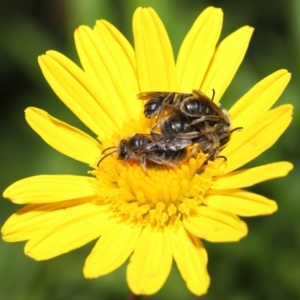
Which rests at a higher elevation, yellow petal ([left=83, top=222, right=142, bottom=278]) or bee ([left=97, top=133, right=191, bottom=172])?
bee ([left=97, top=133, right=191, bottom=172])

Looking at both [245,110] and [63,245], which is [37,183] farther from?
[245,110]

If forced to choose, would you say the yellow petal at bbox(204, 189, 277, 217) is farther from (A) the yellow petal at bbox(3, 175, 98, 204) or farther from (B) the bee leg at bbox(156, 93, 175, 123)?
(A) the yellow petal at bbox(3, 175, 98, 204)

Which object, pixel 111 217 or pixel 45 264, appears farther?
pixel 45 264

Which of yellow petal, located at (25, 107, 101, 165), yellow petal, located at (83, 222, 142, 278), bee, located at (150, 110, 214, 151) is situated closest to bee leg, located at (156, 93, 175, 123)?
bee, located at (150, 110, 214, 151)

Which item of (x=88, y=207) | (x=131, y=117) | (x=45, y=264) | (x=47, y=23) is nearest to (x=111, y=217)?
(x=88, y=207)

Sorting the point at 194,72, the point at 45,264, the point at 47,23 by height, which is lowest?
the point at 45,264

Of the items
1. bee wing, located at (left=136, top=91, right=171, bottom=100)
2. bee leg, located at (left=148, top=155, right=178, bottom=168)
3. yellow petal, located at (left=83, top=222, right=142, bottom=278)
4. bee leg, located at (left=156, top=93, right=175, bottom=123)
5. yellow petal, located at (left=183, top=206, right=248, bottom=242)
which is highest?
bee wing, located at (left=136, top=91, right=171, bottom=100)

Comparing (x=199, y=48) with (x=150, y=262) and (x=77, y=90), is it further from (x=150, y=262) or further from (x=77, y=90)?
(x=150, y=262)
